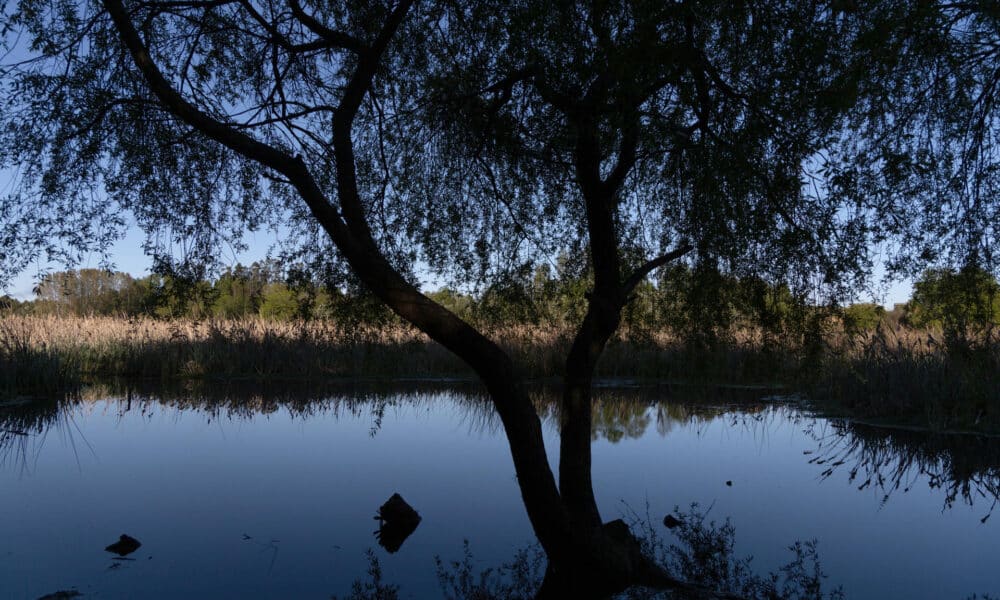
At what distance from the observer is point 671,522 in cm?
643

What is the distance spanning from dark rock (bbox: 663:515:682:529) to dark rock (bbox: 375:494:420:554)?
249cm

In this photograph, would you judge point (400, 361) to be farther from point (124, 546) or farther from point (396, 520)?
point (124, 546)

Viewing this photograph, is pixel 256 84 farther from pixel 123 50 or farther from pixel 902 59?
pixel 902 59

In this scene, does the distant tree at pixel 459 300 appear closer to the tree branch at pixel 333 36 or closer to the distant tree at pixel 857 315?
the tree branch at pixel 333 36

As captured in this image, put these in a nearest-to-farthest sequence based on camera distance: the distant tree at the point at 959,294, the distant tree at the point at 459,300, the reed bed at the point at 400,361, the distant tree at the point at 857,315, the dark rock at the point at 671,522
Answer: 1. the distant tree at the point at 857,315
2. the distant tree at the point at 959,294
3. the dark rock at the point at 671,522
4. the distant tree at the point at 459,300
5. the reed bed at the point at 400,361

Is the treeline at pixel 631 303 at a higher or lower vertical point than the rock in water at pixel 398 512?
higher

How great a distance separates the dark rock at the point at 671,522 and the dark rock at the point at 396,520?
2.49 meters

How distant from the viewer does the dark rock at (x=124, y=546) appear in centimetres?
570

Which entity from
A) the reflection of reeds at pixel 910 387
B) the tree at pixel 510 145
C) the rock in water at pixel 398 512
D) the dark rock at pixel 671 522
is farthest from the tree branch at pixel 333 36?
the reflection of reeds at pixel 910 387

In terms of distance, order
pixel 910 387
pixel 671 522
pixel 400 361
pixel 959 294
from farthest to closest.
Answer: pixel 400 361, pixel 910 387, pixel 671 522, pixel 959 294

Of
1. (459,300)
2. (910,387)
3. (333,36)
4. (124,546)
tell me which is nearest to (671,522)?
(459,300)

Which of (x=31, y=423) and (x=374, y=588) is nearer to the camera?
(x=374, y=588)

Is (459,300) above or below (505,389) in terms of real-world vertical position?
above

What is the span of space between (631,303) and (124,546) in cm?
559
